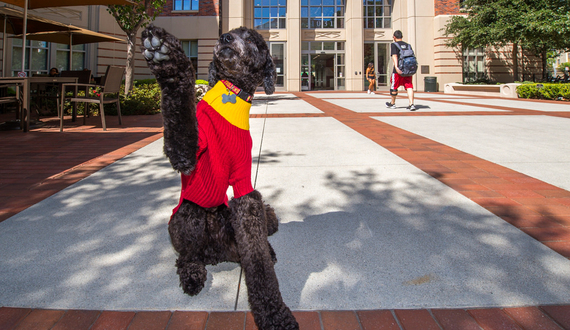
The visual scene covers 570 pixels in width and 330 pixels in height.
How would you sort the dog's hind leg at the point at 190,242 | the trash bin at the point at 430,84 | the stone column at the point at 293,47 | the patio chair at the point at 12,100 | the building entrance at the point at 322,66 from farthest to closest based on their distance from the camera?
the building entrance at the point at 322,66 → the stone column at the point at 293,47 → the trash bin at the point at 430,84 → the patio chair at the point at 12,100 → the dog's hind leg at the point at 190,242

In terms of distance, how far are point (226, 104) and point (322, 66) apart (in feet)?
91.0

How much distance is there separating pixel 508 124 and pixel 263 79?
7.47 meters

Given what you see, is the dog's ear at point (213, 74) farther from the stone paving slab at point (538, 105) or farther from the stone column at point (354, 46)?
the stone column at point (354, 46)

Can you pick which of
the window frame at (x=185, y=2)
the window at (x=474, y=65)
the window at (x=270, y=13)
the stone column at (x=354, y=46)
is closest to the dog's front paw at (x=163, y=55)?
the window frame at (x=185, y=2)

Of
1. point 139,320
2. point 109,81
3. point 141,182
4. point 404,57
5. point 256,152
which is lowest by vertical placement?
point 139,320

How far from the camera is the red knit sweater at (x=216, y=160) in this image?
1.75 metres

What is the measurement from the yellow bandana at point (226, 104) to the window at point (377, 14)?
91.3 feet

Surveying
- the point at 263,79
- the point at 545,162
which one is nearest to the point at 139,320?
the point at 263,79

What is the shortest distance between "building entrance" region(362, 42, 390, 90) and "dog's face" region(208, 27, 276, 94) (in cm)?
2645

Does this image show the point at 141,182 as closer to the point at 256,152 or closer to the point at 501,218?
the point at 256,152

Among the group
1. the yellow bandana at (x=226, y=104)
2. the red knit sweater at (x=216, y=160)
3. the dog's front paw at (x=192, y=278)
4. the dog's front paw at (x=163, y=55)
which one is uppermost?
the dog's front paw at (x=163, y=55)

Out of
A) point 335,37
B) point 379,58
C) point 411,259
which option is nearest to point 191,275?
point 411,259

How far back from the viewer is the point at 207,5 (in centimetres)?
2417

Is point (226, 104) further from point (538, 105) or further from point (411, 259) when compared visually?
point (538, 105)
